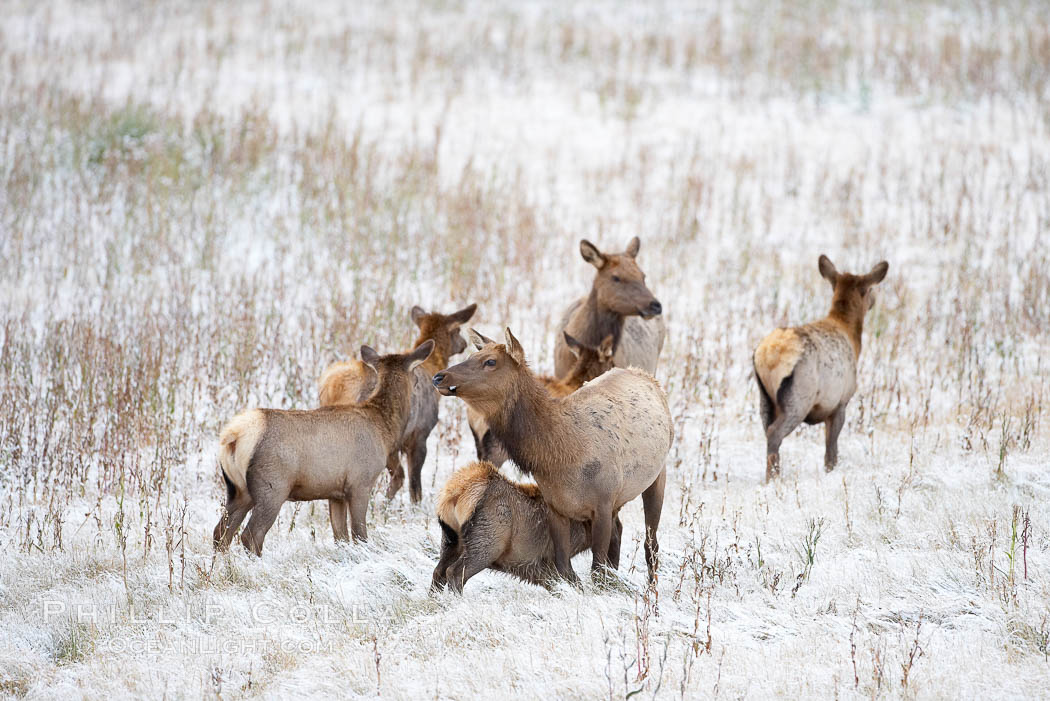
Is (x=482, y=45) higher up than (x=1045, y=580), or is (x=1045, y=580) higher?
(x=482, y=45)

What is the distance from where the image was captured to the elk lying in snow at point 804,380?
8883 mm

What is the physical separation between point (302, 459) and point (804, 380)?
436 cm

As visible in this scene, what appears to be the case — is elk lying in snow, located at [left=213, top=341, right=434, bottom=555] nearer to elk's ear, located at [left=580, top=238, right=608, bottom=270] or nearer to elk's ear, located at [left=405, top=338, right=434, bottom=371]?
elk's ear, located at [left=405, top=338, right=434, bottom=371]

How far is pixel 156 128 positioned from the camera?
53.9 feet

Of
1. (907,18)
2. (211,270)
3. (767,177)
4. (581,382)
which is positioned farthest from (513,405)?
(907,18)

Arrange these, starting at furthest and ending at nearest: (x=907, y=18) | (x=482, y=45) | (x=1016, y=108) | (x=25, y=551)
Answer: (x=907, y=18) → (x=482, y=45) → (x=1016, y=108) → (x=25, y=551)

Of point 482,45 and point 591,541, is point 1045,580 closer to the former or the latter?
point 591,541

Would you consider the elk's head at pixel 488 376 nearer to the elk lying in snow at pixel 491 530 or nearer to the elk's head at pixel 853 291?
the elk lying in snow at pixel 491 530

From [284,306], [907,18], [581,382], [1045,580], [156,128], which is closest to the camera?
[1045,580]

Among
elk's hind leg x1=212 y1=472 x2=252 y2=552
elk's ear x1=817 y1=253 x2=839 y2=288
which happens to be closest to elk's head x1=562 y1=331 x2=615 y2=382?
elk's hind leg x1=212 y1=472 x2=252 y2=552

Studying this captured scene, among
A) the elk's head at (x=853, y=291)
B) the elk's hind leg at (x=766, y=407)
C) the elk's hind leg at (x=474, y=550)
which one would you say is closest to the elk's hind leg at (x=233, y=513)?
the elk's hind leg at (x=474, y=550)

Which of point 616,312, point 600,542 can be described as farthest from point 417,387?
point 600,542

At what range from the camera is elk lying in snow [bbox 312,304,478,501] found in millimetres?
8297

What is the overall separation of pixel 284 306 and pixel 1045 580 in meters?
8.86
